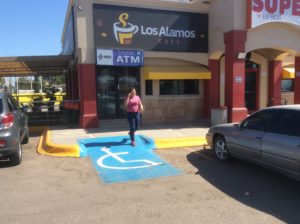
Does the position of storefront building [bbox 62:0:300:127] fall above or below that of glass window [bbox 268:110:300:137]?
above

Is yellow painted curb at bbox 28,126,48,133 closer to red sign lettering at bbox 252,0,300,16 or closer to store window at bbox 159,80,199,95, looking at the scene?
store window at bbox 159,80,199,95

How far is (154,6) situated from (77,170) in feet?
26.6

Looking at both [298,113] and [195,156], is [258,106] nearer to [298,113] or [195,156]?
[195,156]

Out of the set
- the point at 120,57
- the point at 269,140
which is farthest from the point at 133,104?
the point at 269,140

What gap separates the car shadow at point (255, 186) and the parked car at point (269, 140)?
32cm

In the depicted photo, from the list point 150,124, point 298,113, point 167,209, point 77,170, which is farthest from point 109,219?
point 150,124

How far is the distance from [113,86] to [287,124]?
8.42 metres

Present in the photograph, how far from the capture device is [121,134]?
34.7 ft

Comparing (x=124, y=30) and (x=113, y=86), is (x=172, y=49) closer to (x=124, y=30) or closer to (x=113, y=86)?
(x=124, y=30)

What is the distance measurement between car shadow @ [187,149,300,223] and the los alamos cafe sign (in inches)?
268

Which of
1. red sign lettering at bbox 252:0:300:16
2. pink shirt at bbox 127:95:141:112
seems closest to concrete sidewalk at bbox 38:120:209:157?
pink shirt at bbox 127:95:141:112

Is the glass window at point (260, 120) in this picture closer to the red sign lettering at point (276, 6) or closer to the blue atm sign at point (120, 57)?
the blue atm sign at point (120, 57)

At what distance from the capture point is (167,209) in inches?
184

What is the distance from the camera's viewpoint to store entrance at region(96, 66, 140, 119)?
12.8m
